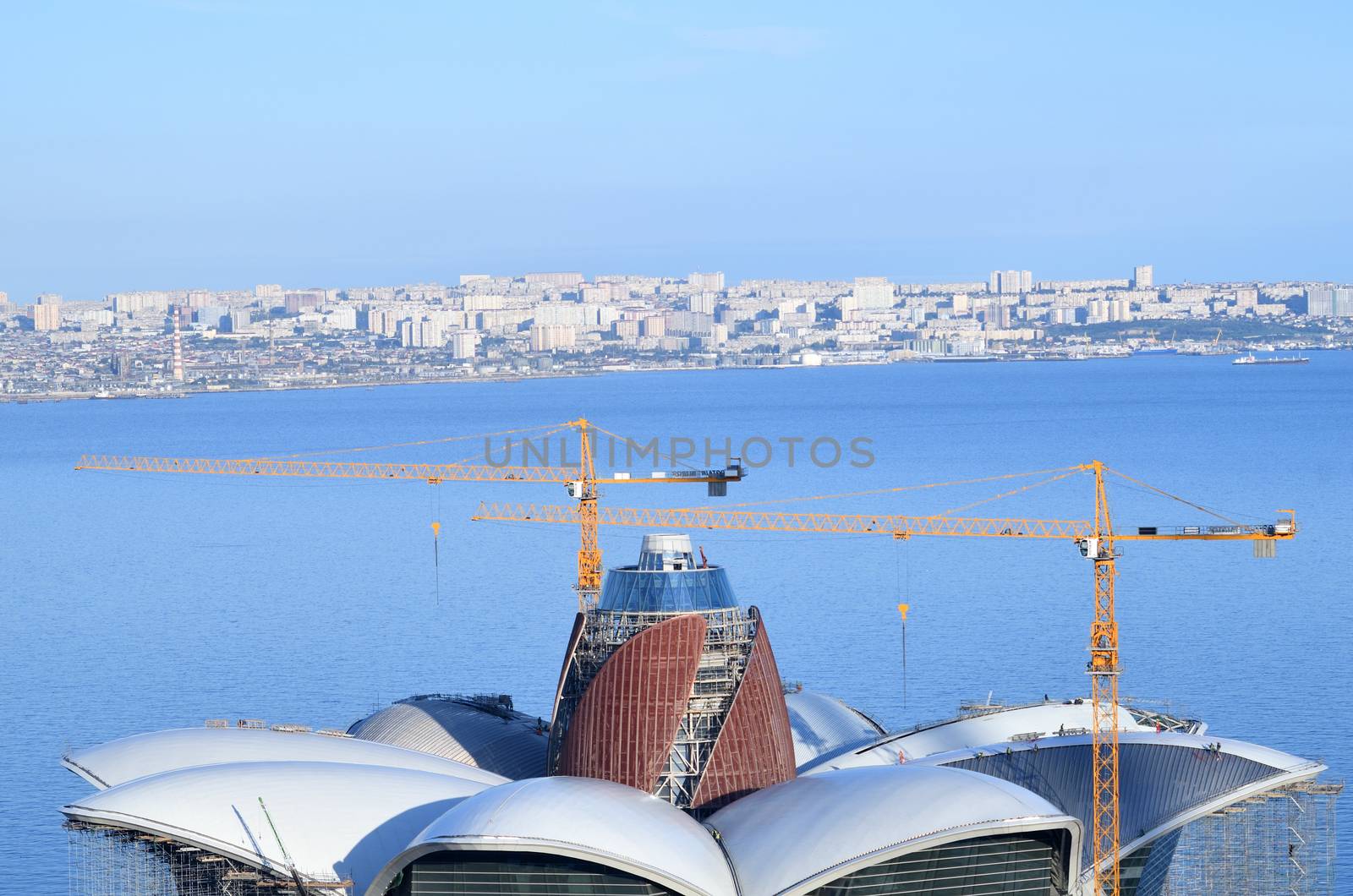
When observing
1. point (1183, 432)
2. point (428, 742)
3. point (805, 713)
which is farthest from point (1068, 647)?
point (1183, 432)

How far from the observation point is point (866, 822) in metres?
44.3

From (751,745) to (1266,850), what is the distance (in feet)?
51.2

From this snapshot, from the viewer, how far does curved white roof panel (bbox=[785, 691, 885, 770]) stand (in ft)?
197

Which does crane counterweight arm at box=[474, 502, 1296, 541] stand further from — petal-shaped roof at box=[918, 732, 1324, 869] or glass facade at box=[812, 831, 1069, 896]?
glass facade at box=[812, 831, 1069, 896]

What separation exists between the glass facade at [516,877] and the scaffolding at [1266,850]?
57.0ft

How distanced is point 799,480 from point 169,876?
97252 millimetres

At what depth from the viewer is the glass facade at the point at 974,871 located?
146 feet

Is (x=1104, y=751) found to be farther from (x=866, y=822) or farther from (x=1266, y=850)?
(x=866, y=822)

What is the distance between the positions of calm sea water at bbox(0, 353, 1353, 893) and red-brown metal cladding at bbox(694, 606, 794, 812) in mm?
16406

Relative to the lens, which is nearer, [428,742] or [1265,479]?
[428,742]

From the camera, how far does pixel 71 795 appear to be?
62.0 m

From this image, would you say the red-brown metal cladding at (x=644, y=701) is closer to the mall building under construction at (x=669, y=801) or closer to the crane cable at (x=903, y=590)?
the mall building under construction at (x=669, y=801)

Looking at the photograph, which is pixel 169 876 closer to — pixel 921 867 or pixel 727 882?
pixel 727 882

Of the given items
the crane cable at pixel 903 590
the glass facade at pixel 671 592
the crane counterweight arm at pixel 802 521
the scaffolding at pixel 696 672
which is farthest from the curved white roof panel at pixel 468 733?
the crane counterweight arm at pixel 802 521
